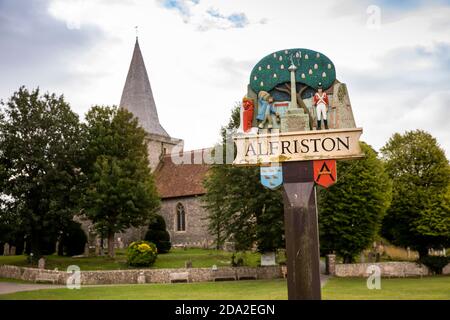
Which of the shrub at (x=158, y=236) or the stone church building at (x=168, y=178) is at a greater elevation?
the stone church building at (x=168, y=178)

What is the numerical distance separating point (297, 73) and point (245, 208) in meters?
18.7

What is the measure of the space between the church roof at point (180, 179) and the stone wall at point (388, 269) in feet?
65.5

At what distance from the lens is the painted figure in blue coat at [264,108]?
8773 mm

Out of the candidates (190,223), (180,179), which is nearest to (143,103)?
(180,179)

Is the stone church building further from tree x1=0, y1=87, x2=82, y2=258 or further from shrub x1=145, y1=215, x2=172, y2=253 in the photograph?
tree x1=0, y1=87, x2=82, y2=258

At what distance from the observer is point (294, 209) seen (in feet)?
26.7

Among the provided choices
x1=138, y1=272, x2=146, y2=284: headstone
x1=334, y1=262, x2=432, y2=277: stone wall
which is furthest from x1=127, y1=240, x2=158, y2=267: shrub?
x1=334, y1=262, x2=432, y2=277: stone wall

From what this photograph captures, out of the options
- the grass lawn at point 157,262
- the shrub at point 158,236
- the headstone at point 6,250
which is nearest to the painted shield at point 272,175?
the grass lawn at point 157,262

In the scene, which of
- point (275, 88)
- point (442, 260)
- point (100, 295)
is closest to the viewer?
point (275, 88)

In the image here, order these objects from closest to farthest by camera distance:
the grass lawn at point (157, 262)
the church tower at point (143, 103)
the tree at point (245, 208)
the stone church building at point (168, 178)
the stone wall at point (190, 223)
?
1. the tree at point (245, 208)
2. the grass lawn at point (157, 262)
3. the stone wall at point (190, 223)
4. the stone church building at point (168, 178)
5. the church tower at point (143, 103)

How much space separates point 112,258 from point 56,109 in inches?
438

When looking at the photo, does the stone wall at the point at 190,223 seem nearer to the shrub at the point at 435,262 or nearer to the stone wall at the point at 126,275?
the stone wall at the point at 126,275
